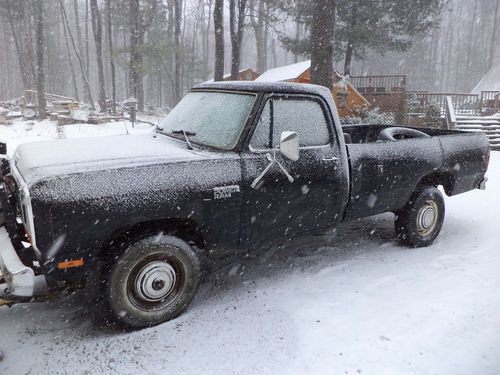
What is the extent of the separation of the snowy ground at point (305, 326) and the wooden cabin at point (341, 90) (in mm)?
14294

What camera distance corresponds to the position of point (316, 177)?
13.9ft

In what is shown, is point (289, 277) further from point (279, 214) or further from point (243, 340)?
point (243, 340)

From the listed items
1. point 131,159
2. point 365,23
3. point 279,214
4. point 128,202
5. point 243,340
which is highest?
point 365,23

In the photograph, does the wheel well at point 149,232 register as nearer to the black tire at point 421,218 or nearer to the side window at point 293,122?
the side window at point 293,122

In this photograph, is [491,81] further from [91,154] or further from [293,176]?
[91,154]

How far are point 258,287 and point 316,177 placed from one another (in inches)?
49.8

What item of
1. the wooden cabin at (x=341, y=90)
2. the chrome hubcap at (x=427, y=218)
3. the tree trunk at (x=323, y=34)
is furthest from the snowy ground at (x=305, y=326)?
the wooden cabin at (x=341, y=90)

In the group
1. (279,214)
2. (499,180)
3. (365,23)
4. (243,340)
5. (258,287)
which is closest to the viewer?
(243,340)

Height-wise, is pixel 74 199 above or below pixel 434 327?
above

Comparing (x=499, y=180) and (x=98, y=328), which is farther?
(x=499, y=180)

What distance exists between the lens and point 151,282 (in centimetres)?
347

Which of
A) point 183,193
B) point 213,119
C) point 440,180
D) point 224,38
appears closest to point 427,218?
point 440,180

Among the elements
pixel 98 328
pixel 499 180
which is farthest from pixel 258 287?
pixel 499 180

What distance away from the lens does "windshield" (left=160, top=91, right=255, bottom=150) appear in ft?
12.8
